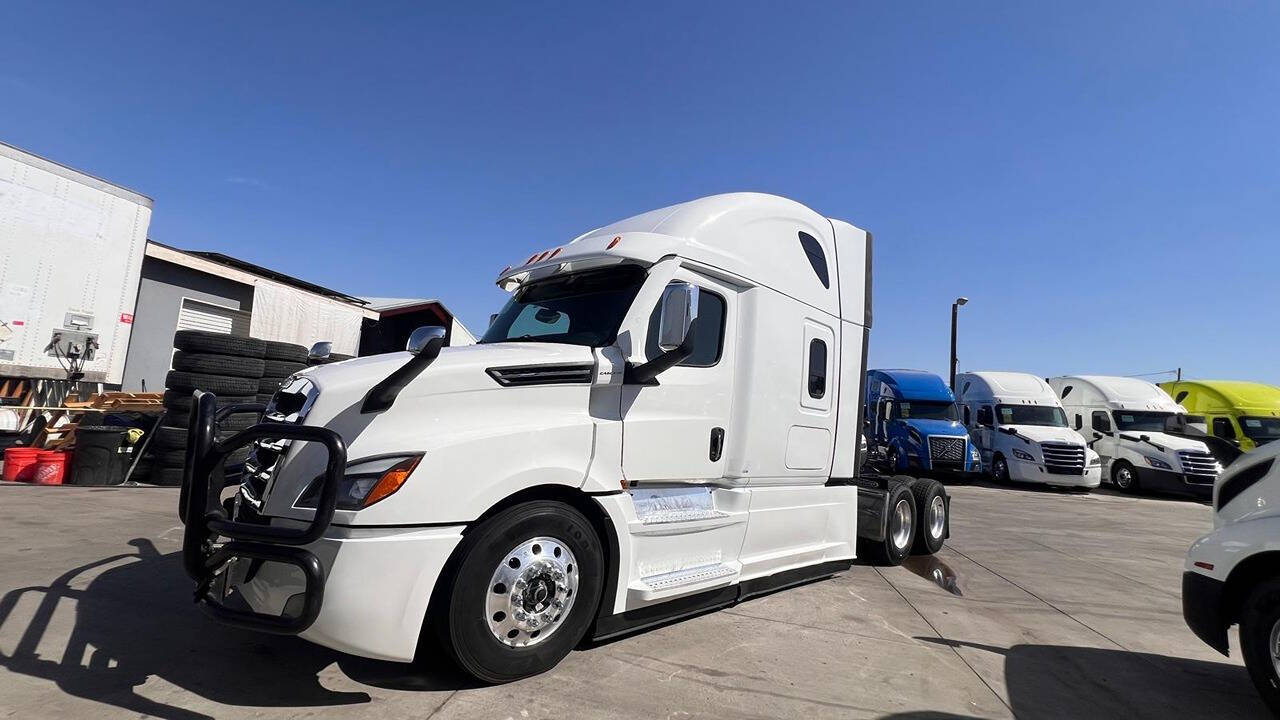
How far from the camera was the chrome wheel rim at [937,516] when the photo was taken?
22.9 ft

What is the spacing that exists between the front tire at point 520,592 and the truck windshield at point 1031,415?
1743 cm

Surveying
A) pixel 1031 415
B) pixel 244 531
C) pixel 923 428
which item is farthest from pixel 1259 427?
pixel 244 531

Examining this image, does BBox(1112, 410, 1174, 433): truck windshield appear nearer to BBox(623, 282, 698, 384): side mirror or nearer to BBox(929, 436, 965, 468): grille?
BBox(929, 436, 965, 468): grille

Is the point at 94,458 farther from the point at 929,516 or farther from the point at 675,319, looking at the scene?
the point at 929,516

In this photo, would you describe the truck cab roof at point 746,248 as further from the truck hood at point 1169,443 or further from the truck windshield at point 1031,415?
the truck hood at point 1169,443

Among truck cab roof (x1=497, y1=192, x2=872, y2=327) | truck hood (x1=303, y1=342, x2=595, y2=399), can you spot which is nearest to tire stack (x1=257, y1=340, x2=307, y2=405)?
truck cab roof (x1=497, y1=192, x2=872, y2=327)

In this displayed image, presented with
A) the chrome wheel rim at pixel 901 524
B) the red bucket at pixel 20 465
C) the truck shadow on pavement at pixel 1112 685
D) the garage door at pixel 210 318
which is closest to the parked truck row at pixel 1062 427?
the chrome wheel rim at pixel 901 524

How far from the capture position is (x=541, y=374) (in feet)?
10.8

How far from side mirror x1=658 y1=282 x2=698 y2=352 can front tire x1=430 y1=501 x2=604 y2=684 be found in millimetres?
1103

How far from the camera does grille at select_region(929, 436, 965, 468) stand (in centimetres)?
1487

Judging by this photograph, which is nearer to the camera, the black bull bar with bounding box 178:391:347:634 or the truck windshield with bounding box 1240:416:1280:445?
the black bull bar with bounding box 178:391:347:634

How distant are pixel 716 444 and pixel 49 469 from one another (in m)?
9.14

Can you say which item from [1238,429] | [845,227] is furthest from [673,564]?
[1238,429]

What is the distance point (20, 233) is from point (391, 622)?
A: 10786 mm
